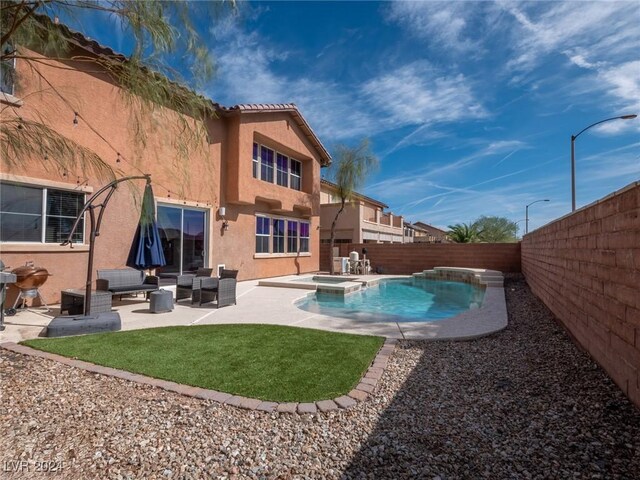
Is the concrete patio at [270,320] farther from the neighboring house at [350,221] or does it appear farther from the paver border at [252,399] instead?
the neighboring house at [350,221]

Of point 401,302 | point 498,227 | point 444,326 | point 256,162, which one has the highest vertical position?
point 256,162

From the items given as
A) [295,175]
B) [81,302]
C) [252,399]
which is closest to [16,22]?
[252,399]

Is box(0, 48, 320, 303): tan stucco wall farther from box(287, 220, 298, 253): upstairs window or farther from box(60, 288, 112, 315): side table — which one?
box(60, 288, 112, 315): side table

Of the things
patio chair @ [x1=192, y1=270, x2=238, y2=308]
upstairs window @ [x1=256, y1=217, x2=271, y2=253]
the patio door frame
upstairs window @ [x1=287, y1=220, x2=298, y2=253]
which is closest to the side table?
patio chair @ [x1=192, y1=270, x2=238, y2=308]

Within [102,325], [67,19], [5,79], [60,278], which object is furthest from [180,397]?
[60,278]

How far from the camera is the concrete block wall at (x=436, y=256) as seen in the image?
2244 cm

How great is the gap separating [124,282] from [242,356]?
706cm

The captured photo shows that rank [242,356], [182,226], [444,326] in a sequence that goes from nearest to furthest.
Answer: [242,356] < [444,326] < [182,226]

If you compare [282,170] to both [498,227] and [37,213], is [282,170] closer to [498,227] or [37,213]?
[37,213]

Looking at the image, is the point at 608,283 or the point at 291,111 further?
the point at 291,111

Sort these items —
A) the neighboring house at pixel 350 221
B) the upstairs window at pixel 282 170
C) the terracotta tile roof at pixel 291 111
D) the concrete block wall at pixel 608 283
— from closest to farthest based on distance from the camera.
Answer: the concrete block wall at pixel 608 283
the terracotta tile roof at pixel 291 111
the upstairs window at pixel 282 170
the neighboring house at pixel 350 221

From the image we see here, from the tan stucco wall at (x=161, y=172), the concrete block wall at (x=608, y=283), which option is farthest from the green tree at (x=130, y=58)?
the concrete block wall at (x=608, y=283)

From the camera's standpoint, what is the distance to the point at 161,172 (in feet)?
40.5

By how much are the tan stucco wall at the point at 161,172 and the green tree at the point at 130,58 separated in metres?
0.23
